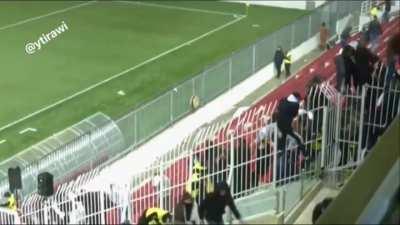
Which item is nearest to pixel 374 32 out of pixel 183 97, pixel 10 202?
pixel 183 97

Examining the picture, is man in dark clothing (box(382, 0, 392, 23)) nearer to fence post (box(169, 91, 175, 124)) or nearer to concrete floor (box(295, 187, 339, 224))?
fence post (box(169, 91, 175, 124))

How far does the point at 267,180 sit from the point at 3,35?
21.5 ft

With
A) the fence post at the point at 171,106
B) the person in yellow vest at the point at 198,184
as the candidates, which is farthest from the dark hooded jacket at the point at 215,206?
the fence post at the point at 171,106

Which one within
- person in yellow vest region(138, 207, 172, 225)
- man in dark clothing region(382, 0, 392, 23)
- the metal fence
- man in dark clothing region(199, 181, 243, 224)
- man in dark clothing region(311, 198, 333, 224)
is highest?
man in dark clothing region(199, 181, 243, 224)

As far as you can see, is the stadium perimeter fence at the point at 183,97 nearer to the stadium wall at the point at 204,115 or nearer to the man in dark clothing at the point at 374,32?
the stadium wall at the point at 204,115

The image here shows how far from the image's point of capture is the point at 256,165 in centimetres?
629

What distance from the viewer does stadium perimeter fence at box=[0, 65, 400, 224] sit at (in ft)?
16.4

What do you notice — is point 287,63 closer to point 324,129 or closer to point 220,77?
point 220,77

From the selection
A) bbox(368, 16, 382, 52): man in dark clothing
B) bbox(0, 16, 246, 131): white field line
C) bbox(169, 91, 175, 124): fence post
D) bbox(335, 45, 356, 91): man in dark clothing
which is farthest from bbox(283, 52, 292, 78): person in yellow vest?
bbox(335, 45, 356, 91): man in dark clothing

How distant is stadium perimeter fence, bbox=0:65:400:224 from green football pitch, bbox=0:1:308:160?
5581mm

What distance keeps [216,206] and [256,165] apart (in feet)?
6.66

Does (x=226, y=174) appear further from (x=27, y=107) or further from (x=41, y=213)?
(x=27, y=107)

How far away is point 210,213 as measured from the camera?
416 cm

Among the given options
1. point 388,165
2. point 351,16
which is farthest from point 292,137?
point 351,16
